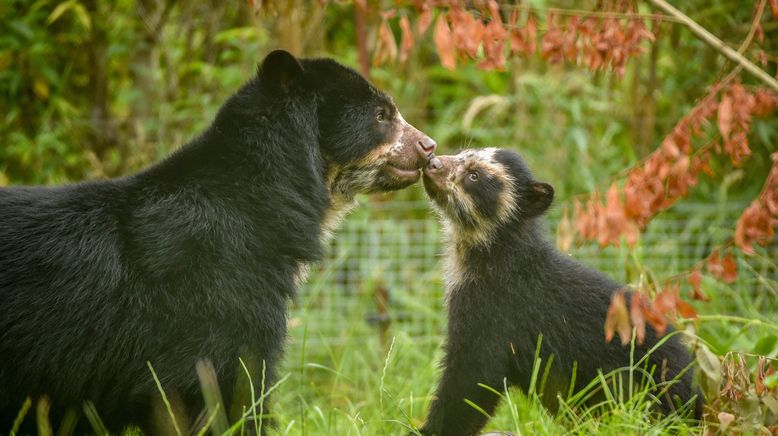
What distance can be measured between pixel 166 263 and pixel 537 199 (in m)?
1.89

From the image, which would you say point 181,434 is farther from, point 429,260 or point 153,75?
point 153,75

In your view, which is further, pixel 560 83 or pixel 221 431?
pixel 560 83

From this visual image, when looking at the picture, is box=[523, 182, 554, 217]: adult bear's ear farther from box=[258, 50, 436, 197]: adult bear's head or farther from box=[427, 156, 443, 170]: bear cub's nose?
box=[258, 50, 436, 197]: adult bear's head

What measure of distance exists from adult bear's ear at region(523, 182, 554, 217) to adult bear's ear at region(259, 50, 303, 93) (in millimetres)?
1311

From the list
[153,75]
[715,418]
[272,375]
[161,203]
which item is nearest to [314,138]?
[161,203]

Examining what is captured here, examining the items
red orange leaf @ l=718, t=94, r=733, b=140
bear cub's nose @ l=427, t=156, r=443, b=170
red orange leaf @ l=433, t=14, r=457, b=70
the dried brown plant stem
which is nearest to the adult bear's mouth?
bear cub's nose @ l=427, t=156, r=443, b=170

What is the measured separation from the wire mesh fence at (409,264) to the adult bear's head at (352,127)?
81.6 inches

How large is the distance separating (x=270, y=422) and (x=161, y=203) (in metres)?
0.88

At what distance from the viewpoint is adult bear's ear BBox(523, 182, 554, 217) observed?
429cm

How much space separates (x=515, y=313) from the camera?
398 cm

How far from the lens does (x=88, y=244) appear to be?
3.09m

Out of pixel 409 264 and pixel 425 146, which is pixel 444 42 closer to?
pixel 425 146

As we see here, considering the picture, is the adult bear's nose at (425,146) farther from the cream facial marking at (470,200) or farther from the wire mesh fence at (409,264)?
the wire mesh fence at (409,264)

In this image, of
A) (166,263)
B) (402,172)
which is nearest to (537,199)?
(402,172)
